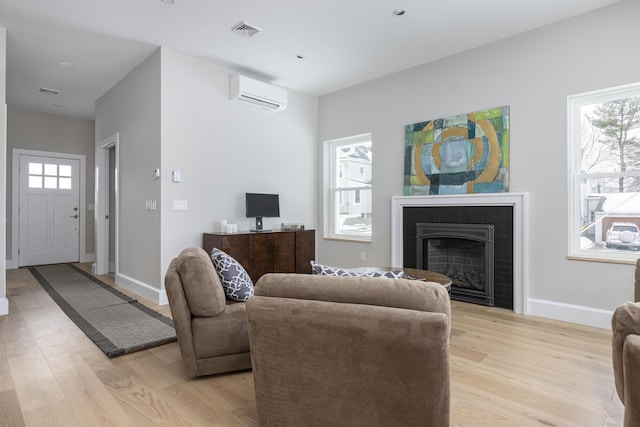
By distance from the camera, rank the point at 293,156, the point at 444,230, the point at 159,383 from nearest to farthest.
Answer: the point at 159,383, the point at 444,230, the point at 293,156

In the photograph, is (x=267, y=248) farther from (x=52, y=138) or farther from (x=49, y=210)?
(x=52, y=138)

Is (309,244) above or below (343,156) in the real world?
below

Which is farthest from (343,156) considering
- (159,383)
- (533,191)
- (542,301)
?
(159,383)

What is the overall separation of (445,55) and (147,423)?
14.2 feet

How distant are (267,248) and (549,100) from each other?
335 cm

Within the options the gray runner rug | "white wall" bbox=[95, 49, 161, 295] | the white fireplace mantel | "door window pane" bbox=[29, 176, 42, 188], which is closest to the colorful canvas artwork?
the white fireplace mantel

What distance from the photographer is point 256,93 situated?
4465 mm

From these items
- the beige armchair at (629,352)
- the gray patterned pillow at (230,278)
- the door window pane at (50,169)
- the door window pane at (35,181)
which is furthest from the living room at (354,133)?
the beige armchair at (629,352)

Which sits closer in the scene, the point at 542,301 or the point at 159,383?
the point at 159,383

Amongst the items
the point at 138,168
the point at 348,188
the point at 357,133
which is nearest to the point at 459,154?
the point at 357,133

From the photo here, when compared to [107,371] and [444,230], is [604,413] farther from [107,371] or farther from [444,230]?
[107,371]

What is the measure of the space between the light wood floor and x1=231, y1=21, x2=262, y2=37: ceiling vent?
9.57 ft

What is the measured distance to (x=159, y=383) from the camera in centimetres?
209

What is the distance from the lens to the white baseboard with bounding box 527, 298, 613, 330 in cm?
306
